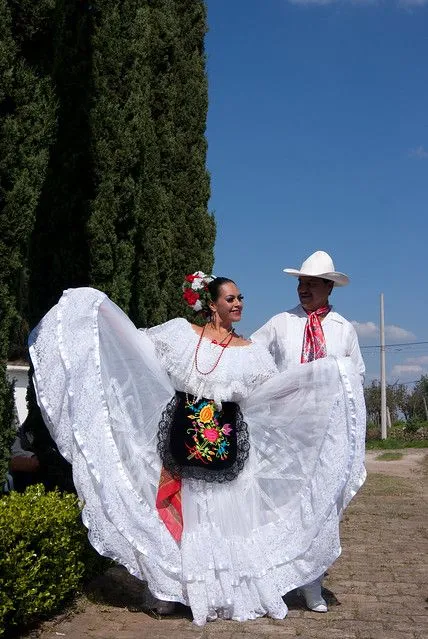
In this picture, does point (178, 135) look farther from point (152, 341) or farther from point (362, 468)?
point (362, 468)

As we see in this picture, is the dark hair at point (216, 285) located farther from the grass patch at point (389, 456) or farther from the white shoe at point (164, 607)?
the grass patch at point (389, 456)

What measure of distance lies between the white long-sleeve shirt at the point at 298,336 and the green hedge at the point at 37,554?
1825mm

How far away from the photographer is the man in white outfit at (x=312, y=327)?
639 centimetres

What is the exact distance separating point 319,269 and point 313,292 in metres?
0.22

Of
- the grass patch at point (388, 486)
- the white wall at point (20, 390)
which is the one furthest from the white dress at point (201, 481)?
the white wall at point (20, 390)

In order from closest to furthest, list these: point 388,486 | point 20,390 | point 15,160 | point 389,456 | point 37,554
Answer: point 37,554
point 15,160
point 388,486
point 20,390
point 389,456

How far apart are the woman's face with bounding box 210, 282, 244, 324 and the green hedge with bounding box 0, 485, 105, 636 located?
62.2 inches

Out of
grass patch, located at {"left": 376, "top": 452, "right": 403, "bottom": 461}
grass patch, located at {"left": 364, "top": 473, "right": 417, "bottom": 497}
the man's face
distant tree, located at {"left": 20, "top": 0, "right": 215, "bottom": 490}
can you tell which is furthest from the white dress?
grass patch, located at {"left": 376, "top": 452, "right": 403, "bottom": 461}

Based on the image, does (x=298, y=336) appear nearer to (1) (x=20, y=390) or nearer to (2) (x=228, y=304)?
(2) (x=228, y=304)

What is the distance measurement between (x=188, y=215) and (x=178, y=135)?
1.05 metres

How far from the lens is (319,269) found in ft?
20.9

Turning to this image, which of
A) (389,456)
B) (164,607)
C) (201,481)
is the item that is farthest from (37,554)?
(389,456)

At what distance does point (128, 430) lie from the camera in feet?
19.3

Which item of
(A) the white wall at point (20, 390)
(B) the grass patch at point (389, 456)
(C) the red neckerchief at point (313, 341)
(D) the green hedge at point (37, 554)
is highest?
(C) the red neckerchief at point (313, 341)
